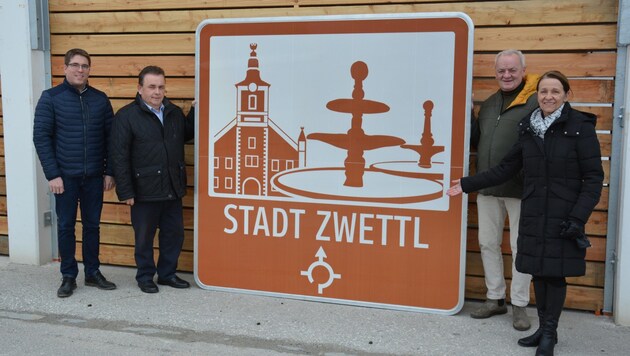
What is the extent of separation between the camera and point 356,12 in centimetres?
455

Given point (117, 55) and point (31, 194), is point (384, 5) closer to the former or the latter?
point (117, 55)

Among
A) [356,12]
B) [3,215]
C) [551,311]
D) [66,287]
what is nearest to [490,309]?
[551,311]

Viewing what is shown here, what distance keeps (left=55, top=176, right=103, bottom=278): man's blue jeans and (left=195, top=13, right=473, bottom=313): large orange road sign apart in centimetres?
78

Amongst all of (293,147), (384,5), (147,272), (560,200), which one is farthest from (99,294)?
(560,200)

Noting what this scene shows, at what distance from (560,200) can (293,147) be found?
1.90 m

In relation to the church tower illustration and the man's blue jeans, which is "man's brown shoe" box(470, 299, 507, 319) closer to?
the church tower illustration

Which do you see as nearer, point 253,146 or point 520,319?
point 520,319

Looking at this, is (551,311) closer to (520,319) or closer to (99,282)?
(520,319)

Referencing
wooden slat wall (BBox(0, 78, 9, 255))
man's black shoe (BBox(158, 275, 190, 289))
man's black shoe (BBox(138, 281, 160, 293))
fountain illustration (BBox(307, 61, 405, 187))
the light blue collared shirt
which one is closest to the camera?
fountain illustration (BBox(307, 61, 405, 187))

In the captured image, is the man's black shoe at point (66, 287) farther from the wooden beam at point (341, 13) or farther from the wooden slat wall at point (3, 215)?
the wooden beam at point (341, 13)

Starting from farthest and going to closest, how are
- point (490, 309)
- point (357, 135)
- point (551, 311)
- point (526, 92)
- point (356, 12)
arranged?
1. point (356, 12)
2. point (357, 135)
3. point (490, 309)
4. point (526, 92)
5. point (551, 311)

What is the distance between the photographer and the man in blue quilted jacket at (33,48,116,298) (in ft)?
14.6

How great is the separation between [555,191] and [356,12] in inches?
79.7

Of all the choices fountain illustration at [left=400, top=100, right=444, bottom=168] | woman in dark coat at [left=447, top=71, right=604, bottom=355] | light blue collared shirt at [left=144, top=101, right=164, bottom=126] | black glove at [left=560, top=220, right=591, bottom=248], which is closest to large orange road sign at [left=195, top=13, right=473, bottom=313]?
fountain illustration at [left=400, top=100, right=444, bottom=168]
